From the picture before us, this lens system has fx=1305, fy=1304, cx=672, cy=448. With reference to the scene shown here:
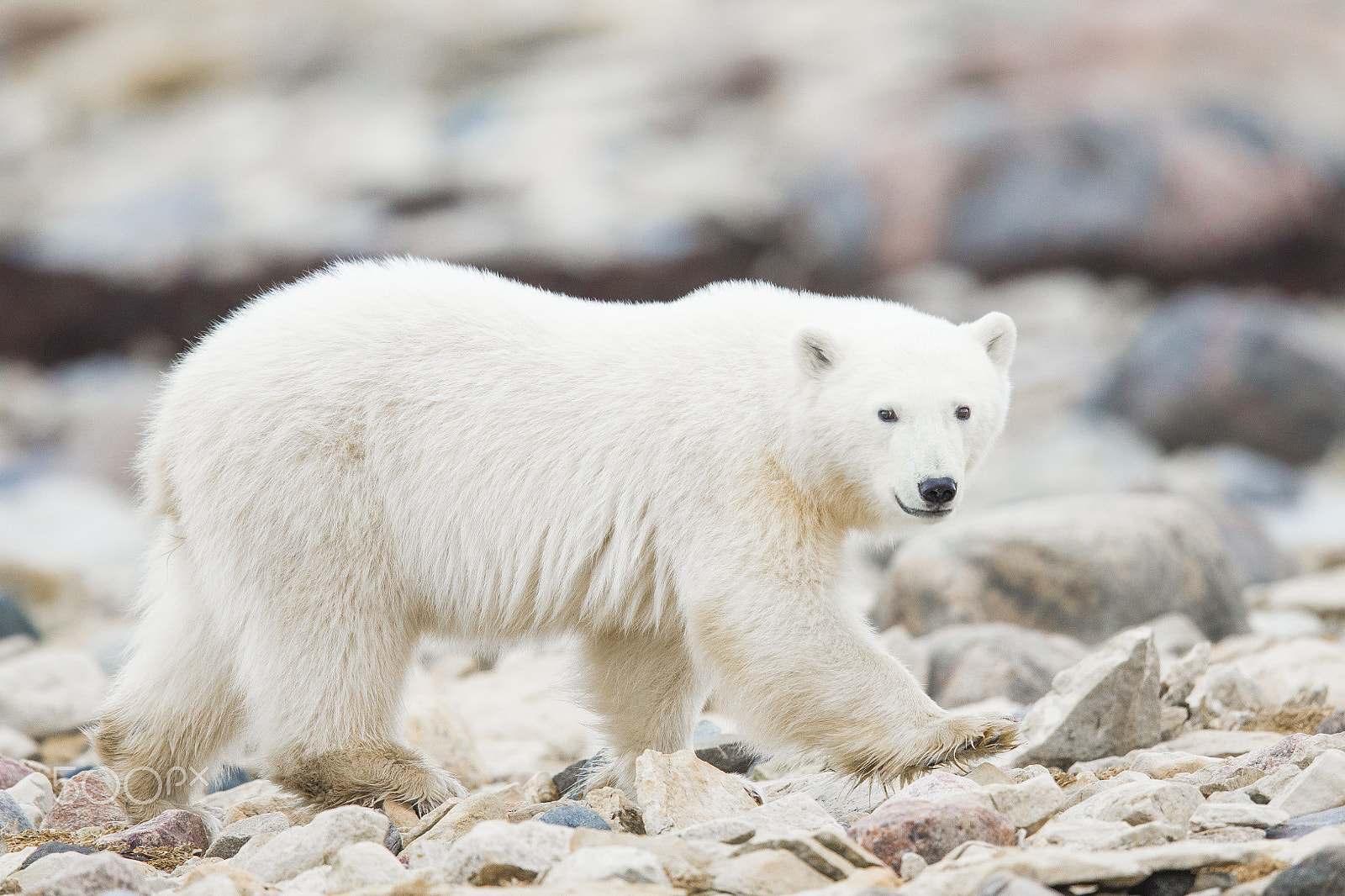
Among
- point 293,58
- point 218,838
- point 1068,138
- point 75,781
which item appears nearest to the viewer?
point 218,838

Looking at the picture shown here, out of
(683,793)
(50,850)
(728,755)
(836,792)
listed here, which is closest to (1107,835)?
(683,793)

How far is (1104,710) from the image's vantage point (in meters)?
4.61

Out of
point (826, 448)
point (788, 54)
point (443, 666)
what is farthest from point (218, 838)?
point (788, 54)

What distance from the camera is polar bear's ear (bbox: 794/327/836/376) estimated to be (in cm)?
439

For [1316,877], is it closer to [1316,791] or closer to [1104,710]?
[1316,791]

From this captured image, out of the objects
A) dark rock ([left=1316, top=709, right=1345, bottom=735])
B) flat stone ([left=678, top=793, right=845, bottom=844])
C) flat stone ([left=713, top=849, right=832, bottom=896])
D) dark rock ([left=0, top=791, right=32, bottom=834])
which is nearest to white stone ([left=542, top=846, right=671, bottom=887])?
flat stone ([left=713, top=849, right=832, bottom=896])

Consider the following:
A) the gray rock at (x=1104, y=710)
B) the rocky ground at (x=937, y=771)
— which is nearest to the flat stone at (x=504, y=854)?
the rocky ground at (x=937, y=771)

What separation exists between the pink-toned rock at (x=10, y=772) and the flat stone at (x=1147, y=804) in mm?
3805

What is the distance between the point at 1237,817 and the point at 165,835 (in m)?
3.16

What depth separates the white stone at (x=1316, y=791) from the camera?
3414mm

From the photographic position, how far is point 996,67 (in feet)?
78.6

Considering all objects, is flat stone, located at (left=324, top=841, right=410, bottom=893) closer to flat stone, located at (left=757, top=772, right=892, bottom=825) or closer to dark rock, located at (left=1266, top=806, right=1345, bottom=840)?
flat stone, located at (left=757, top=772, right=892, bottom=825)

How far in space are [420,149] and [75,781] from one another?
2133cm

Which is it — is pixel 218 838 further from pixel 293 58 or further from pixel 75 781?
pixel 293 58
